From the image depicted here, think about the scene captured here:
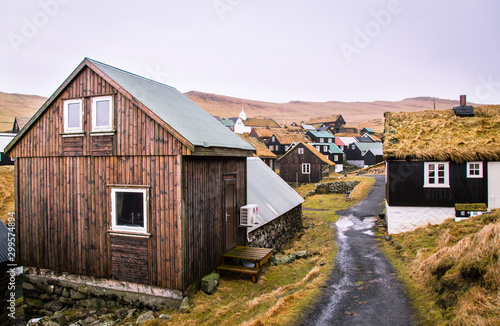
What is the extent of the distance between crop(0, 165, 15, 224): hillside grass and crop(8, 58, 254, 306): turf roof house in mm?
17466

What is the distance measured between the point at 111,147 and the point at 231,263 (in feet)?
19.3

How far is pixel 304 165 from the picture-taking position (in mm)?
48938

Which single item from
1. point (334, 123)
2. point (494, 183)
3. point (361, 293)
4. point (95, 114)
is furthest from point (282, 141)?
point (334, 123)

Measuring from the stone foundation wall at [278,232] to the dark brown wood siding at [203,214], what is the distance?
3152 mm

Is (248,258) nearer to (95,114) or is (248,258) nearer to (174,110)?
(174,110)

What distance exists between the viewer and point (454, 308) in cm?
701

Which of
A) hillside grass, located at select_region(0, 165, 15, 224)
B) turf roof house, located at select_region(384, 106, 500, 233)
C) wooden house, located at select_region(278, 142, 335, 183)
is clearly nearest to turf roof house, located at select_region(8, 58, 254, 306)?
turf roof house, located at select_region(384, 106, 500, 233)

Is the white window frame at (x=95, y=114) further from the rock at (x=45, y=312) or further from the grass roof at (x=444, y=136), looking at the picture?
the grass roof at (x=444, y=136)

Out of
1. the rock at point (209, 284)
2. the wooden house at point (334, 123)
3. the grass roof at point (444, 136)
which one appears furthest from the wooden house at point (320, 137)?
the rock at point (209, 284)

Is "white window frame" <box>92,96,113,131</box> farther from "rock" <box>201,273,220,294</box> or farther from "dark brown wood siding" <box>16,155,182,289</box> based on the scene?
"rock" <box>201,273,220,294</box>

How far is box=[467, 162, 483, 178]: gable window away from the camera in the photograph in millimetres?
17125

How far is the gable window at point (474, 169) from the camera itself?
1712cm

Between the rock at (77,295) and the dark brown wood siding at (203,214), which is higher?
the dark brown wood siding at (203,214)

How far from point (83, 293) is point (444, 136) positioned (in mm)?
19442
